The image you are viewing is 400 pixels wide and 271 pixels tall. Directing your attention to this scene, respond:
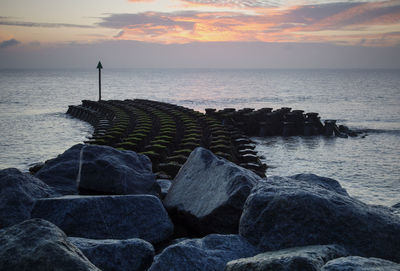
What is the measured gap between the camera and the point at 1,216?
288 inches

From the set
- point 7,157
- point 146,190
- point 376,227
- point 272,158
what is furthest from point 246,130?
point 376,227

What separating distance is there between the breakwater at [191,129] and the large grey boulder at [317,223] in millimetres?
10561

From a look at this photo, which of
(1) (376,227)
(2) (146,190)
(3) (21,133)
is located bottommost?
(3) (21,133)

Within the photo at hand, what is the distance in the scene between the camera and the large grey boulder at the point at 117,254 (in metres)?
5.57

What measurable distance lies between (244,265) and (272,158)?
29.9 metres

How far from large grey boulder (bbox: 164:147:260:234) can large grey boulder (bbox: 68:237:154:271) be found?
188 cm

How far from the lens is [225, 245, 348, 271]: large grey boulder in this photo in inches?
174

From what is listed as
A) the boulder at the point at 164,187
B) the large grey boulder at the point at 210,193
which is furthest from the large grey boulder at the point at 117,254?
the boulder at the point at 164,187

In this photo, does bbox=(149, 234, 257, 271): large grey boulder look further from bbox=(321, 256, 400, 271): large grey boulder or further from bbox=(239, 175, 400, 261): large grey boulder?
bbox=(321, 256, 400, 271): large grey boulder

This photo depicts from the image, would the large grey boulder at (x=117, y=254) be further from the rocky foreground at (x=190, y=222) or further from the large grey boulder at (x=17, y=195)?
the large grey boulder at (x=17, y=195)

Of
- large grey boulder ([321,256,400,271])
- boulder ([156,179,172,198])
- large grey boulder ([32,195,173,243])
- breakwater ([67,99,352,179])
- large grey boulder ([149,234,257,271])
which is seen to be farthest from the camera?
breakwater ([67,99,352,179])

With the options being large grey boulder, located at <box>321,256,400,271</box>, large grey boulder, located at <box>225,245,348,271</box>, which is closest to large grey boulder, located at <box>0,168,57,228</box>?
large grey boulder, located at <box>225,245,348,271</box>

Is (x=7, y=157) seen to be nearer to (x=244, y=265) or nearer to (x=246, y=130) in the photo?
(x=246, y=130)

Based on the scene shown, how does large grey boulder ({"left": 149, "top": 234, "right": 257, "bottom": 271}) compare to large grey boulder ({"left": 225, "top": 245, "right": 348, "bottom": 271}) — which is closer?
large grey boulder ({"left": 225, "top": 245, "right": 348, "bottom": 271})
